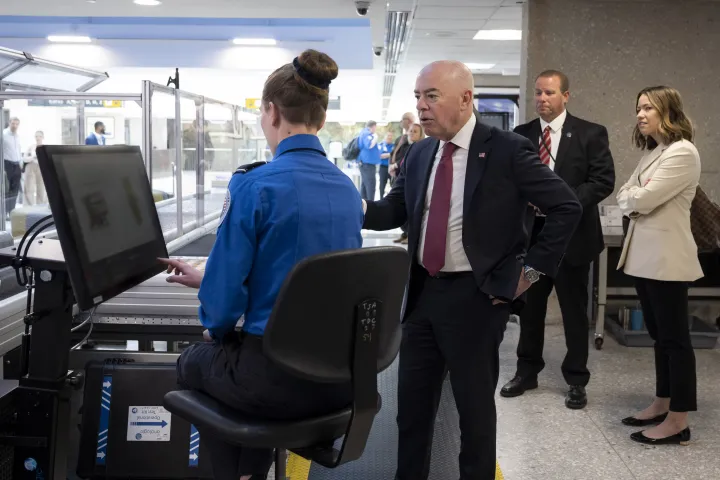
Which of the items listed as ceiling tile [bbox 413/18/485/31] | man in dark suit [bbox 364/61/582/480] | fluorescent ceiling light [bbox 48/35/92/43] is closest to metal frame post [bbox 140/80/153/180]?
man in dark suit [bbox 364/61/582/480]

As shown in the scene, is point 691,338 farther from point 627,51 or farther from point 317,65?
point 317,65

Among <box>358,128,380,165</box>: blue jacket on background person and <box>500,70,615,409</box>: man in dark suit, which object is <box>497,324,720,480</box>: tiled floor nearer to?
<box>500,70,615,409</box>: man in dark suit

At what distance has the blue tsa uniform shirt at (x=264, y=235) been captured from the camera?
→ 5.33ft

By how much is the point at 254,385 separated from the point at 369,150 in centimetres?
1043

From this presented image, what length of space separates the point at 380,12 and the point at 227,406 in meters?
6.25

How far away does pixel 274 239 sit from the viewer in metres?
1.65

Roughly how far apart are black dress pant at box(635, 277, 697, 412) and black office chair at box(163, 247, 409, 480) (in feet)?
5.99

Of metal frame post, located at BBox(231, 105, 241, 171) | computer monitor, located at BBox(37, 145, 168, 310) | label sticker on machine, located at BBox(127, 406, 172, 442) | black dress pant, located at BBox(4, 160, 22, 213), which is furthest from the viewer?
metal frame post, located at BBox(231, 105, 241, 171)

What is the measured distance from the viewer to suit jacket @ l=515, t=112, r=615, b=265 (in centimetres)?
371

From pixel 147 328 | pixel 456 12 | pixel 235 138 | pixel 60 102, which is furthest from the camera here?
pixel 456 12

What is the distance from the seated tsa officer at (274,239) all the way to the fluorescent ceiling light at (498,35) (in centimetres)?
651

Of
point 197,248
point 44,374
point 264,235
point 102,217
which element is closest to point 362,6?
point 197,248

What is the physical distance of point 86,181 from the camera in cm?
188

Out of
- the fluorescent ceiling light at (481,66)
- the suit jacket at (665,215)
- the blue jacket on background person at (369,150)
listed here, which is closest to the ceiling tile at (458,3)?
the suit jacket at (665,215)
